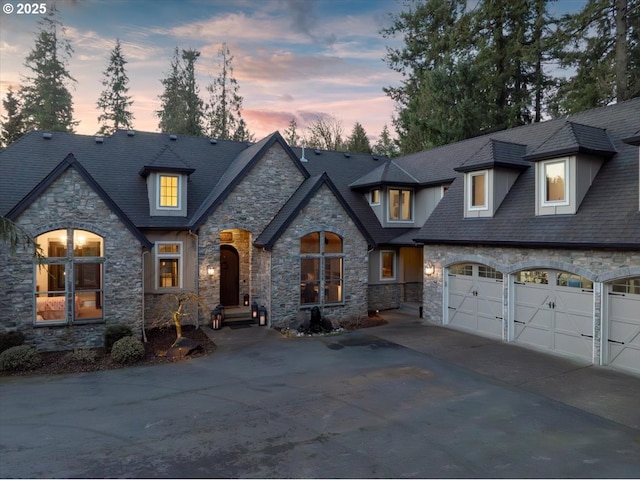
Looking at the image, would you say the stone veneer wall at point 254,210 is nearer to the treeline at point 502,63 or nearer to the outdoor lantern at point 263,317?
the outdoor lantern at point 263,317

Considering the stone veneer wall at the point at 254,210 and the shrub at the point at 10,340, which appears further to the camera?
the stone veneer wall at the point at 254,210

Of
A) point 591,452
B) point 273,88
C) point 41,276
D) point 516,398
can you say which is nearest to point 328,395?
point 516,398

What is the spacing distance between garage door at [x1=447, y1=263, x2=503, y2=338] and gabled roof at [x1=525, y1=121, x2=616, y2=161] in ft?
13.0

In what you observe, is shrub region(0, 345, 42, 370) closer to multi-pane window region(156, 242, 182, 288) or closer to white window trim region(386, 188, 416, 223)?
multi-pane window region(156, 242, 182, 288)

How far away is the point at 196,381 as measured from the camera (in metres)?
9.40

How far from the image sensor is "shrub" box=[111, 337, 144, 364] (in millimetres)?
10711

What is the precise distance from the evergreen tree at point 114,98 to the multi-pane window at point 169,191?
25.2 metres

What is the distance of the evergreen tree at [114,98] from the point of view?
35.9 meters

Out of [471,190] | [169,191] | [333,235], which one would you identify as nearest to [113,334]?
Result: [169,191]

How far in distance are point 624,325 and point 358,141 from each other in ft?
99.0

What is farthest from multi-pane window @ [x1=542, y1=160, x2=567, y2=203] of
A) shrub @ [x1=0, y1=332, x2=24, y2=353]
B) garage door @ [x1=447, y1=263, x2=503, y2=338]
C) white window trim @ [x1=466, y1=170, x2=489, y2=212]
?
shrub @ [x1=0, y1=332, x2=24, y2=353]

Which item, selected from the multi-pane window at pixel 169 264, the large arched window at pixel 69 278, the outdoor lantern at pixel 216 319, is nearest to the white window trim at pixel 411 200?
the outdoor lantern at pixel 216 319

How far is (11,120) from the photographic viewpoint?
108ft

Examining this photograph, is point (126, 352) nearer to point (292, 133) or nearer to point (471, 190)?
point (471, 190)
